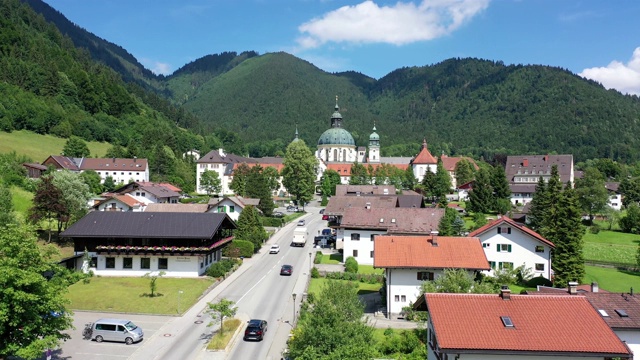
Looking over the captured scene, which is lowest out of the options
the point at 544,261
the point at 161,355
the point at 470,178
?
the point at 161,355

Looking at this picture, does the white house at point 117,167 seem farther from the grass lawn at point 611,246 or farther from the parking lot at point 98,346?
the grass lawn at point 611,246

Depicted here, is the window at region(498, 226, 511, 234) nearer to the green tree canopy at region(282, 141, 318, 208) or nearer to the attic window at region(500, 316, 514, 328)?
the attic window at region(500, 316, 514, 328)

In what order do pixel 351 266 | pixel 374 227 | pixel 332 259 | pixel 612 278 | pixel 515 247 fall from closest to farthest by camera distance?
pixel 515 247, pixel 351 266, pixel 612 278, pixel 374 227, pixel 332 259

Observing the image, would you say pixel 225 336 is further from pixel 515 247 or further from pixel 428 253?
pixel 515 247

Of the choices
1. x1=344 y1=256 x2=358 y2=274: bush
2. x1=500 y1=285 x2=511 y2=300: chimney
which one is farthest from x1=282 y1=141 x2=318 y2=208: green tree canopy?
x1=500 y1=285 x2=511 y2=300: chimney

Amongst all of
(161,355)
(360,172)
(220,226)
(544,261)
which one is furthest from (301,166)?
(161,355)

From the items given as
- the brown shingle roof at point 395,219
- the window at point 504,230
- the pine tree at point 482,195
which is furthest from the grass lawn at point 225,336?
the pine tree at point 482,195

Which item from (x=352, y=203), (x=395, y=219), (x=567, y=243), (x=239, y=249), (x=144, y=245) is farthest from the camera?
(x=352, y=203)

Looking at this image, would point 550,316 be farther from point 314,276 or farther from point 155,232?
point 155,232

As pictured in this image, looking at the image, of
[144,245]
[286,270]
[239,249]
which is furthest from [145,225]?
[286,270]
